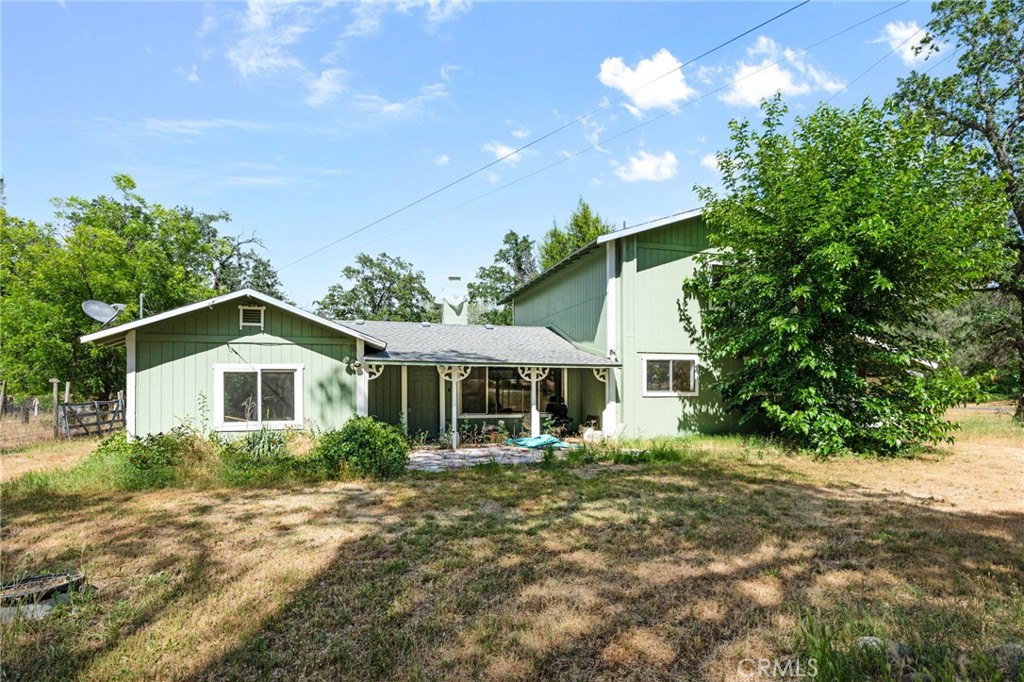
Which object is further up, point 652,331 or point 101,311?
point 101,311

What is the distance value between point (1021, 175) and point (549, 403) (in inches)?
665

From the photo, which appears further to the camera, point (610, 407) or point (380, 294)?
point (380, 294)

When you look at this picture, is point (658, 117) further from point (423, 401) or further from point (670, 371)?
point (423, 401)

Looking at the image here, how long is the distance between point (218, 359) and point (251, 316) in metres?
1.12

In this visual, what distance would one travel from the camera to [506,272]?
40531 millimetres

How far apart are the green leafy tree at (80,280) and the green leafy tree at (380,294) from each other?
16.3 m

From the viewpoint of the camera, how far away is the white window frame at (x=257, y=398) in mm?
10609

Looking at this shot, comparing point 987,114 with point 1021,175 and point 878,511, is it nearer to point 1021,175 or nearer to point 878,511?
point 1021,175

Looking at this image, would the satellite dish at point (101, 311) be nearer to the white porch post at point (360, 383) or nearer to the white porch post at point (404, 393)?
the white porch post at point (360, 383)

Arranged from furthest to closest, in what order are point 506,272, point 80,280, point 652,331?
point 506,272 → point 80,280 → point 652,331

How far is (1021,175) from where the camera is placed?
1609cm

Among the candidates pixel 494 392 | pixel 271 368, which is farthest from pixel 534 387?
pixel 271 368

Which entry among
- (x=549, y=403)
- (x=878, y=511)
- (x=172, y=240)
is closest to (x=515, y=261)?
(x=172, y=240)

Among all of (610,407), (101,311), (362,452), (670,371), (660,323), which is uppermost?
(101,311)
